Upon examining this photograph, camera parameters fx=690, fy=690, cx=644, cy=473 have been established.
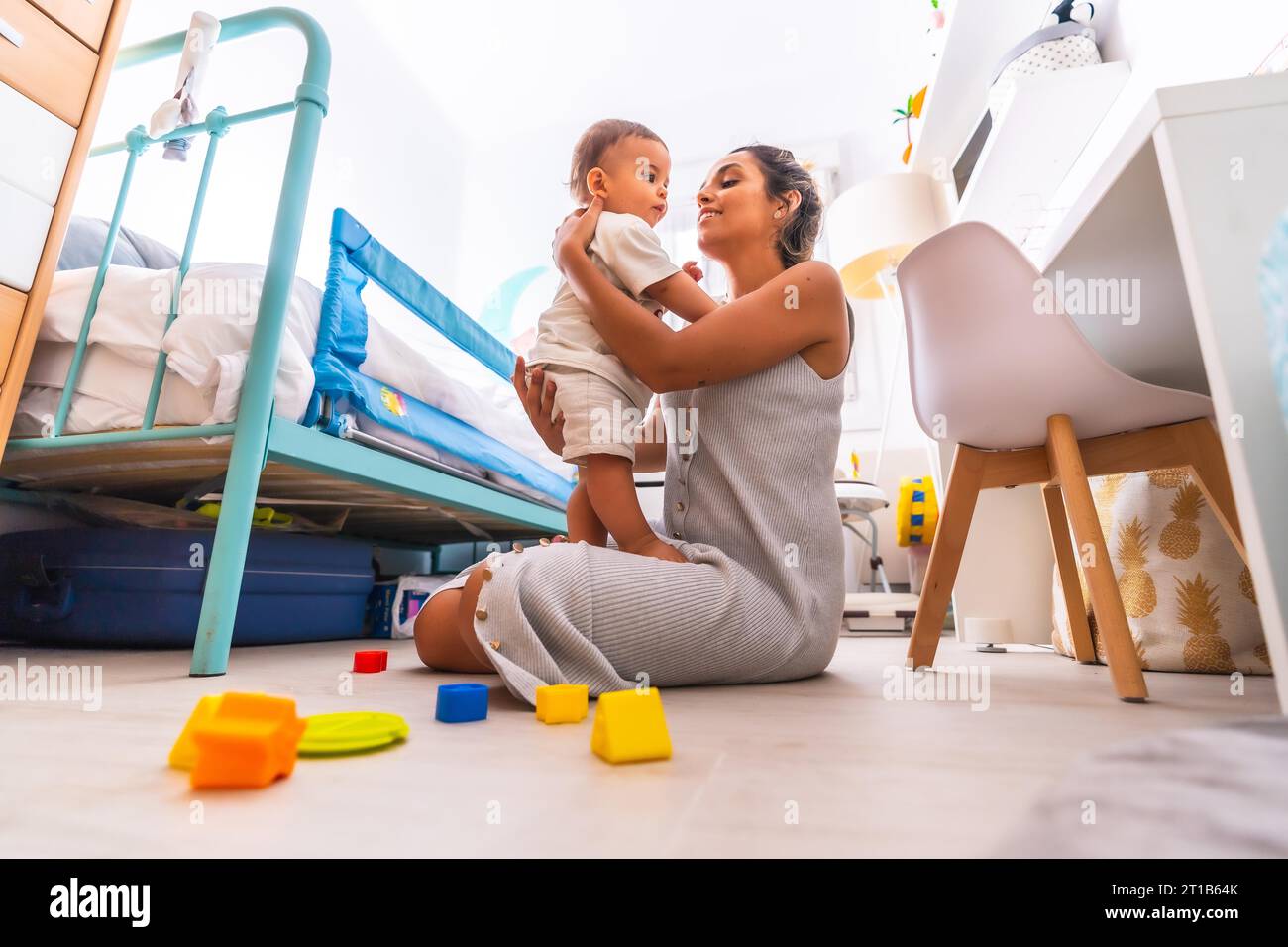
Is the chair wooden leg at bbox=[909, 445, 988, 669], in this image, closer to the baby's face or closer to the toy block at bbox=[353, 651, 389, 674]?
the baby's face

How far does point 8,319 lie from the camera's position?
1073 millimetres

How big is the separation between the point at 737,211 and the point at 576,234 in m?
0.28

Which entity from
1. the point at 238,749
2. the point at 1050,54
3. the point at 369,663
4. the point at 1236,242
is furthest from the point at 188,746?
the point at 1050,54

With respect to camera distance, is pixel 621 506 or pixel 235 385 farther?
pixel 235 385

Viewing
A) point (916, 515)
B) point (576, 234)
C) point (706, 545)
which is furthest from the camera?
point (916, 515)

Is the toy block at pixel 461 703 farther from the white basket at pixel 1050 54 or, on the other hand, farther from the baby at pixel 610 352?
the white basket at pixel 1050 54

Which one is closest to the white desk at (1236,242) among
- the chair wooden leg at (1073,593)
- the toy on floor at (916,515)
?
the chair wooden leg at (1073,593)

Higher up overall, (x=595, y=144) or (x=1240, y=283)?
(x=595, y=144)

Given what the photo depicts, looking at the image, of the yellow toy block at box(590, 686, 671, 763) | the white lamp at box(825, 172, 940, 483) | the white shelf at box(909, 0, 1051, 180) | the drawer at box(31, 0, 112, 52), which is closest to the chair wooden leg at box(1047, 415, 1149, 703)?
the yellow toy block at box(590, 686, 671, 763)

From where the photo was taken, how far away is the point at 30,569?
51.6 inches

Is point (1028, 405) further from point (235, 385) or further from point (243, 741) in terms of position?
point (235, 385)

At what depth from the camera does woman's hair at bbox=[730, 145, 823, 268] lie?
1.13 metres

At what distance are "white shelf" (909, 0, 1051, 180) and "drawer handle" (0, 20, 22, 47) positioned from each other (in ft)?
6.33
